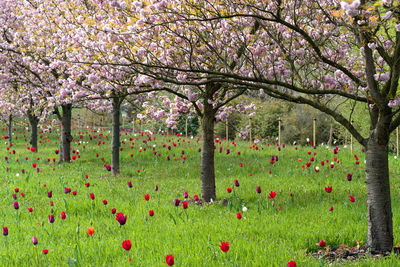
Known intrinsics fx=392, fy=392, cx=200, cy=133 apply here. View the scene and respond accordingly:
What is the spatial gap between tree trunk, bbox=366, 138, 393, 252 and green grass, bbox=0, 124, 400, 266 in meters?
0.37

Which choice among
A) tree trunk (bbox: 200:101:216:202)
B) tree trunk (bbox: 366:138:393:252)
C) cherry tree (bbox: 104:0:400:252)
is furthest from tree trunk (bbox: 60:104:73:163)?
tree trunk (bbox: 366:138:393:252)

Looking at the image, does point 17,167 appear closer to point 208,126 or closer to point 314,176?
point 208,126

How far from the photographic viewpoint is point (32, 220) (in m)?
6.33

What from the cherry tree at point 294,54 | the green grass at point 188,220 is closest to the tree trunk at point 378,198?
the cherry tree at point 294,54

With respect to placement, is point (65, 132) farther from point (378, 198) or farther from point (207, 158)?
point (378, 198)

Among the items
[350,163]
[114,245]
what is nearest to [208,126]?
[114,245]

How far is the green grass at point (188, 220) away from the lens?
454cm

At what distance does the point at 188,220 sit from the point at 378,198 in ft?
8.81

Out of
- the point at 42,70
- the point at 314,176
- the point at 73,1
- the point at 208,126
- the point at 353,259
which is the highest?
the point at 73,1

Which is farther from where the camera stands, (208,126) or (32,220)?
(208,126)

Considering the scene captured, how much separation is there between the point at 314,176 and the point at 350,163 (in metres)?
2.54

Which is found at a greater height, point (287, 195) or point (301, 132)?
point (301, 132)

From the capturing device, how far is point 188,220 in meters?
5.91

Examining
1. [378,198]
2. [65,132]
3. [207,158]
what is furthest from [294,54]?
[65,132]
